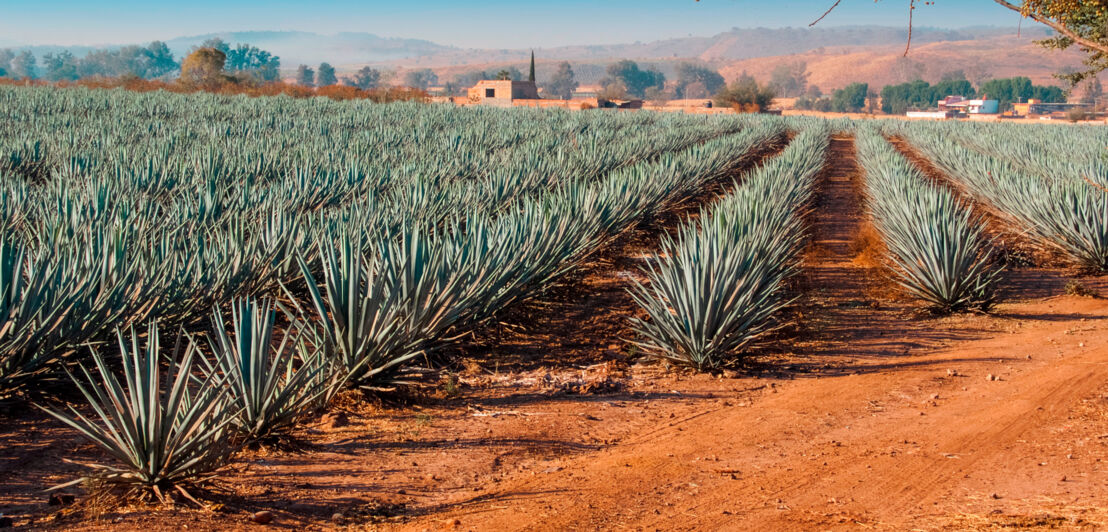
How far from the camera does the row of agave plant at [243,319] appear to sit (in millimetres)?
2697

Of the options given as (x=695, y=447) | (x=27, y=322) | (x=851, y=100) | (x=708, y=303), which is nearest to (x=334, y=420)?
(x=27, y=322)

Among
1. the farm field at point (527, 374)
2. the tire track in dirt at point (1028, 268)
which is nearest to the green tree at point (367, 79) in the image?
the tire track in dirt at point (1028, 268)

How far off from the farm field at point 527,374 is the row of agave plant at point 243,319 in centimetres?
2

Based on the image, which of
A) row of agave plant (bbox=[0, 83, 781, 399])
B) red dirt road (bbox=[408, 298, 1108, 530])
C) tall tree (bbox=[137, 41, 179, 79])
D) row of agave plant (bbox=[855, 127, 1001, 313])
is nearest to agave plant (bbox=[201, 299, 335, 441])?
row of agave plant (bbox=[0, 83, 781, 399])

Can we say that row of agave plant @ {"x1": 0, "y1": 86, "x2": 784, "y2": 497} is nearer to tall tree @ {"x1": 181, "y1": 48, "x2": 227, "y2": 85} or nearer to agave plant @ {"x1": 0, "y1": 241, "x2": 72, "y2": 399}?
agave plant @ {"x1": 0, "y1": 241, "x2": 72, "y2": 399}

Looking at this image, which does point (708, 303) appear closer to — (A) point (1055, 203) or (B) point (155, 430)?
(B) point (155, 430)

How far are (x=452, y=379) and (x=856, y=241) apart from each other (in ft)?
20.5

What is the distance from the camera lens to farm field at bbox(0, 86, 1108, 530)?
2791 millimetres

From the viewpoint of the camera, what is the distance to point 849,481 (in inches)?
121

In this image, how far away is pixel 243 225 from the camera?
4871 millimetres

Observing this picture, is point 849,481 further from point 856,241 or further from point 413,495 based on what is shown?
point 856,241

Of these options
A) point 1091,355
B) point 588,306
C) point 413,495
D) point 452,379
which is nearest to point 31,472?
point 413,495

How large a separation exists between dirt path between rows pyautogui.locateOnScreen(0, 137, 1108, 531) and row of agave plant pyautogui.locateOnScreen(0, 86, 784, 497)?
0.61 ft

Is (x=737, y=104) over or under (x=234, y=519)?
over
